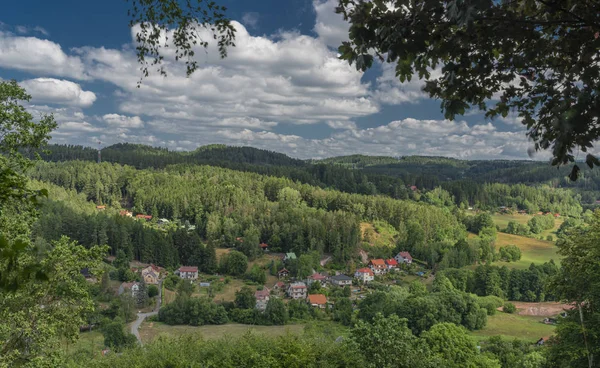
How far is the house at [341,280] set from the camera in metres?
61.5

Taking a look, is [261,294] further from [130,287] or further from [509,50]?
[509,50]

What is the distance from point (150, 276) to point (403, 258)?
145 feet

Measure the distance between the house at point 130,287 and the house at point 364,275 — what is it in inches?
1297

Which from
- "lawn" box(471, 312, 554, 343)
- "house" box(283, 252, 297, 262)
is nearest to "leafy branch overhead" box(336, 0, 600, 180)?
"lawn" box(471, 312, 554, 343)

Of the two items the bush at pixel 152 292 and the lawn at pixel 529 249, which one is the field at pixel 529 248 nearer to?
the lawn at pixel 529 249

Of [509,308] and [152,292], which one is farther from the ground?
[509,308]

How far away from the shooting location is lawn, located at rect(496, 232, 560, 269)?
7469 centimetres

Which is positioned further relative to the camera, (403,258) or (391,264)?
(403,258)

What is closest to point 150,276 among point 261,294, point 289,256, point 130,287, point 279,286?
point 130,287

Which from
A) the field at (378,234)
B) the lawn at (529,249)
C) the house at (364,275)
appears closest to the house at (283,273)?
the house at (364,275)

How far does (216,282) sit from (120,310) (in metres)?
18.1

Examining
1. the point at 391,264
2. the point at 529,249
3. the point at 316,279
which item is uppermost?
the point at 529,249

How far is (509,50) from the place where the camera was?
11.1 ft

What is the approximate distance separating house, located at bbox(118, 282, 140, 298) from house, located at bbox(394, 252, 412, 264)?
45232 millimetres
